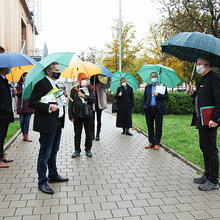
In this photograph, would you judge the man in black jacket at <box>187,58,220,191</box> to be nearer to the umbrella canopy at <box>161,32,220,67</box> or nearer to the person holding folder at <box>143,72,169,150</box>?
the umbrella canopy at <box>161,32,220,67</box>

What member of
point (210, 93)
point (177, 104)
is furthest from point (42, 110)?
point (177, 104)

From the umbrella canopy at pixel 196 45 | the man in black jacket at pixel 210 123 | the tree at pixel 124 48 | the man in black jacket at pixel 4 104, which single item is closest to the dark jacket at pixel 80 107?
the man in black jacket at pixel 4 104

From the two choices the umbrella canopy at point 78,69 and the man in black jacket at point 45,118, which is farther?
the umbrella canopy at point 78,69

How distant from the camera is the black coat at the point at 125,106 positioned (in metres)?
9.19

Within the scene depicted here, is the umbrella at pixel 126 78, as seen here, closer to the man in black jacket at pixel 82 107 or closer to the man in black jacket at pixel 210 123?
the man in black jacket at pixel 82 107

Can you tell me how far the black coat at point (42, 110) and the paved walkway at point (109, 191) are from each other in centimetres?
104

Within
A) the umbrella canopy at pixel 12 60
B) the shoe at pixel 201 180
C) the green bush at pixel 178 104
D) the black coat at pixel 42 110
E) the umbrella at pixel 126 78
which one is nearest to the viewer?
the black coat at pixel 42 110

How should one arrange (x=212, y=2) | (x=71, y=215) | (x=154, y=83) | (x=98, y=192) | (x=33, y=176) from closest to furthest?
1. (x=71, y=215)
2. (x=98, y=192)
3. (x=33, y=176)
4. (x=154, y=83)
5. (x=212, y=2)

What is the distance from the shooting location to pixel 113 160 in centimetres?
610

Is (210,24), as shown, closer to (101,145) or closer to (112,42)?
(101,145)

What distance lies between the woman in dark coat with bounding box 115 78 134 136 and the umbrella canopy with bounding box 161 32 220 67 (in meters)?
4.24

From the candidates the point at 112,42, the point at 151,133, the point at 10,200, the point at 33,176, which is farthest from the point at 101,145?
the point at 112,42

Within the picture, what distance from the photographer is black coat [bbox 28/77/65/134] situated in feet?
12.8

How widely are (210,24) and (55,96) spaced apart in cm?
1387
